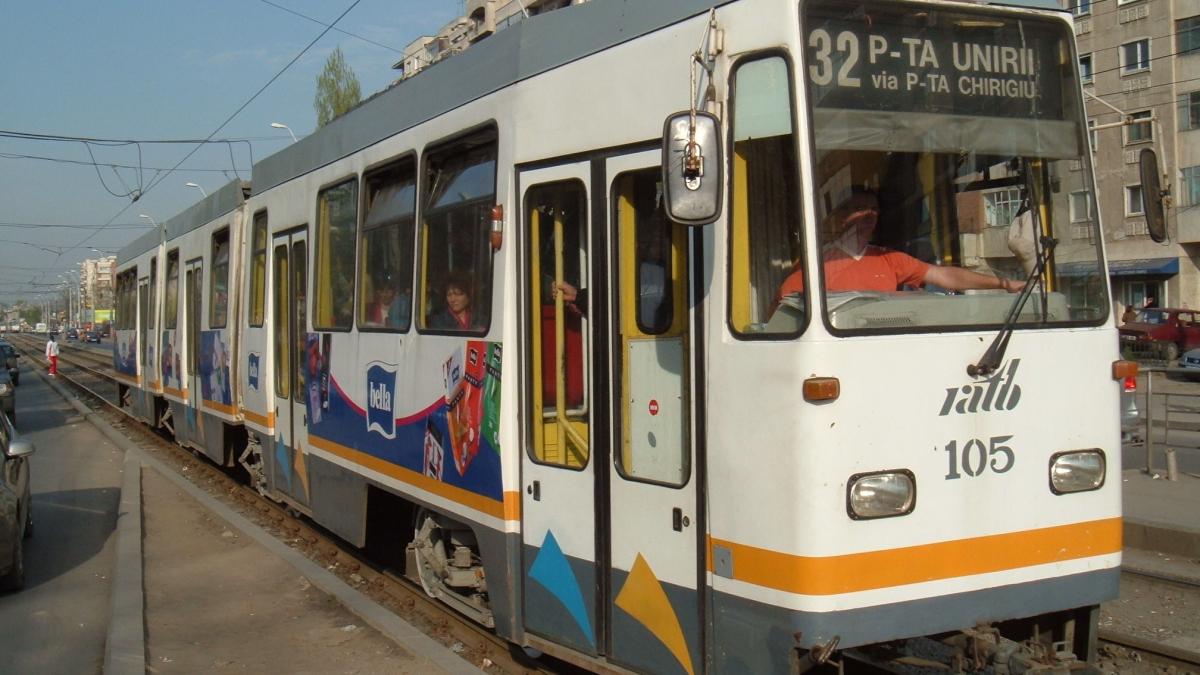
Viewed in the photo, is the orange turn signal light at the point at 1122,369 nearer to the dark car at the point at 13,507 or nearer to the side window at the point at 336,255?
the side window at the point at 336,255

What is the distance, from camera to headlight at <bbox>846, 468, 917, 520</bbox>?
401 cm

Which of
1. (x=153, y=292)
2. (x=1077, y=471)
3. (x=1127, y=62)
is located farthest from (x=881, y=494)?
(x=1127, y=62)

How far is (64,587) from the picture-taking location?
8.89 metres

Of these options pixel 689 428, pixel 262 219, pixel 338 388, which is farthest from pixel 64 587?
pixel 689 428

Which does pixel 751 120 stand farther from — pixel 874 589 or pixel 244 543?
pixel 244 543

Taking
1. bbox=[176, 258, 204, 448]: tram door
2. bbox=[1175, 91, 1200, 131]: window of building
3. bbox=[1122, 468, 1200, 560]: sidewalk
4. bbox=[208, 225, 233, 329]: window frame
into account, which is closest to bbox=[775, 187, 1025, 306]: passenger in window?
bbox=[1122, 468, 1200, 560]: sidewalk

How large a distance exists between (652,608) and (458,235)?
7.97 feet

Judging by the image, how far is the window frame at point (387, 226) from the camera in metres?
6.66

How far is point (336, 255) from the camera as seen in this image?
322 inches

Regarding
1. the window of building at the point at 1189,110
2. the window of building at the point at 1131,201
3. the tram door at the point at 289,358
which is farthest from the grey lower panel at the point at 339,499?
the window of building at the point at 1189,110

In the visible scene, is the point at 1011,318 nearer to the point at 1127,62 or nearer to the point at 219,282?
the point at 219,282

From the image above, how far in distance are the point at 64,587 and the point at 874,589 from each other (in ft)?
23.5

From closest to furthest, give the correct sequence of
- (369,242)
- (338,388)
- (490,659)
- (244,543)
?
(490,659), (369,242), (338,388), (244,543)

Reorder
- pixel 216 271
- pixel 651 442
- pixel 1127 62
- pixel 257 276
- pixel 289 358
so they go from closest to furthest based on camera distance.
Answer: pixel 651 442 < pixel 289 358 < pixel 257 276 < pixel 216 271 < pixel 1127 62
